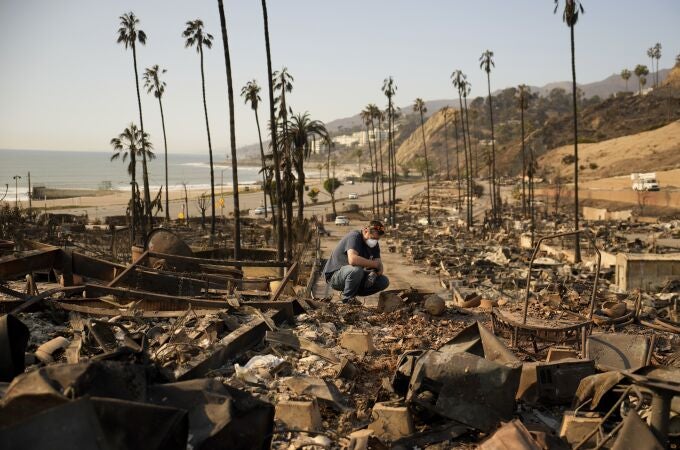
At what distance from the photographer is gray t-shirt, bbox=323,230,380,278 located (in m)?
9.12

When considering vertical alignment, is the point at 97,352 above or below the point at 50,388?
below

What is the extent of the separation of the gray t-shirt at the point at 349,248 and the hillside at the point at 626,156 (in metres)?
69.8

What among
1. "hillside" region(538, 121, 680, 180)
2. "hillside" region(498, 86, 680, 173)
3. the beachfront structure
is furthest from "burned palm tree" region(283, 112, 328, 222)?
"hillside" region(498, 86, 680, 173)

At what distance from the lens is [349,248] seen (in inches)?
358

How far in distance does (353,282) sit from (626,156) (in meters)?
82.7

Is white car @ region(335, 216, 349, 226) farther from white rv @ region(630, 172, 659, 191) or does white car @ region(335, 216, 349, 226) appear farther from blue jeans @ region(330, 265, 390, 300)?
blue jeans @ region(330, 265, 390, 300)

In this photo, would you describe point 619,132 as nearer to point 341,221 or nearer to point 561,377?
point 341,221

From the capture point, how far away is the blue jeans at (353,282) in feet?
30.0

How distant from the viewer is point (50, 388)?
344cm

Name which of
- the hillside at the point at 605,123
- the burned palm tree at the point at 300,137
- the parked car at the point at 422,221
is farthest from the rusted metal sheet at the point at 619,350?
the hillside at the point at 605,123

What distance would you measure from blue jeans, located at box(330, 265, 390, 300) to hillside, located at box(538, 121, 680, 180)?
69810 millimetres

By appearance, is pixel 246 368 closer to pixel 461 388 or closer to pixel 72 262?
pixel 461 388

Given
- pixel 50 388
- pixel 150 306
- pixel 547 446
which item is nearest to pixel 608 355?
pixel 547 446

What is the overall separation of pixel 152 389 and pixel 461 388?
8.05 feet
